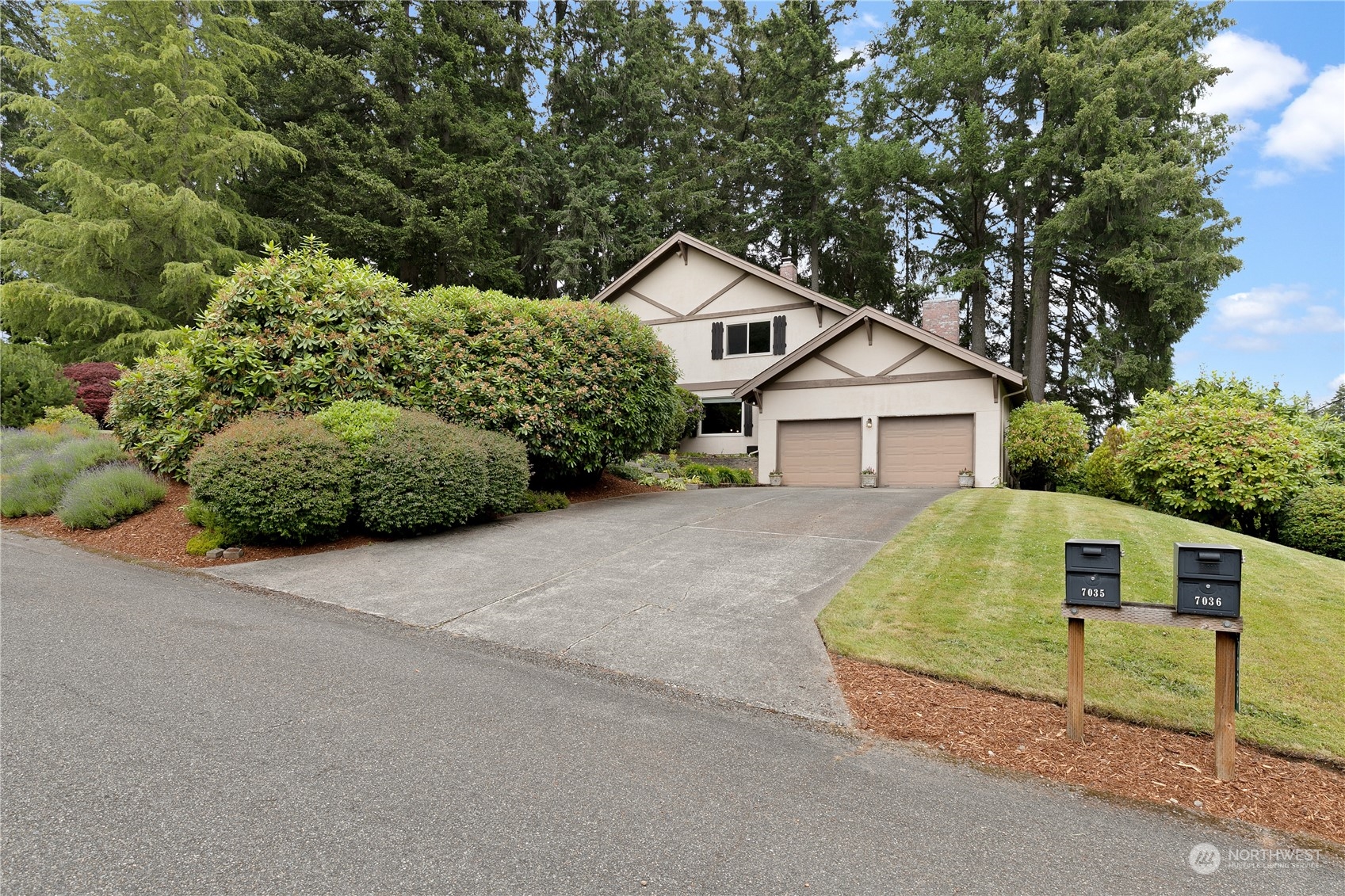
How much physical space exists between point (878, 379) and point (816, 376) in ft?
5.68

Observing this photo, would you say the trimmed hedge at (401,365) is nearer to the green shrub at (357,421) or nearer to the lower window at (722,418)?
the green shrub at (357,421)

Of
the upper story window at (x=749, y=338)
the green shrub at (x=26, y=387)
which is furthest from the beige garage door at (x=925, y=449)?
the green shrub at (x=26, y=387)

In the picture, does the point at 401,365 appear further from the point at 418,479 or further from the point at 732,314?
the point at 732,314

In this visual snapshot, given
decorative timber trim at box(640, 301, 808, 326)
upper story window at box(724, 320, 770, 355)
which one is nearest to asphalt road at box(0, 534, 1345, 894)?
upper story window at box(724, 320, 770, 355)

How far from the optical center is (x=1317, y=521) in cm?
966

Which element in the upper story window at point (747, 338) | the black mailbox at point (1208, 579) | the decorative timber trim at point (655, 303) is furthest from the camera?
the decorative timber trim at point (655, 303)

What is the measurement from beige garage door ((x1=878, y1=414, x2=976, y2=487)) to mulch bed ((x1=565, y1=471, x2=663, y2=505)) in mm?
6510

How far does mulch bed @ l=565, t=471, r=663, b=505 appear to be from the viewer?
12307 millimetres

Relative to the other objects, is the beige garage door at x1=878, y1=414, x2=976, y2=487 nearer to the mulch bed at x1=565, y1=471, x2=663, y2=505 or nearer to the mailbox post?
the mulch bed at x1=565, y1=471, x2=663, y2=505

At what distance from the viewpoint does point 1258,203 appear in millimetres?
21203

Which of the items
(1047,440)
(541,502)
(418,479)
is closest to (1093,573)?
(418,479)

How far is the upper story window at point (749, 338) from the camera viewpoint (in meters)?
20.2

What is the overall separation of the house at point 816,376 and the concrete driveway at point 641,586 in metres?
7.18

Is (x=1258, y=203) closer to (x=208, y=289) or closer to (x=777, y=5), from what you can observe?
(x=777, y=5)
